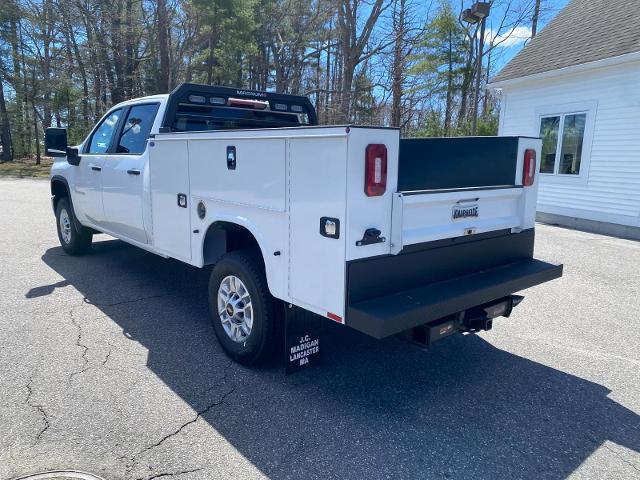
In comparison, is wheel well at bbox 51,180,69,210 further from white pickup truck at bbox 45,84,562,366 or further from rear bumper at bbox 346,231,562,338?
rear bumper at bbox 346,231,562,338

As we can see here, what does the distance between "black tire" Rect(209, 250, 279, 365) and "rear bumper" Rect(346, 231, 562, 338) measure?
869 mm

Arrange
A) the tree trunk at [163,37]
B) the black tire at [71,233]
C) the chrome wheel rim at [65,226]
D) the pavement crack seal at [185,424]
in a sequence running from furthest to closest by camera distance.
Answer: the tree trunk at [163,37] < the chrome wheel rim at [65,226] < the black tire at [71,233] < the pavement crack seal at [185,424]

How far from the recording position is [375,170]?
278 cm

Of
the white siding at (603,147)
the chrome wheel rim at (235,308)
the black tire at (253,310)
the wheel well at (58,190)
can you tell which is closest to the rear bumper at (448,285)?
the black tire at (253,310)

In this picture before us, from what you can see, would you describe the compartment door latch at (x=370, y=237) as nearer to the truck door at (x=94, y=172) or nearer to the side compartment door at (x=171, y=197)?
the side compartment door at (x=171, y=197)

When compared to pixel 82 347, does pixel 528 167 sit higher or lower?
higher

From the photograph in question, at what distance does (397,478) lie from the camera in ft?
8.47

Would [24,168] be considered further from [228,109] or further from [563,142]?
[563,142]

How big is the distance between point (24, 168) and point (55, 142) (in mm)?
27109

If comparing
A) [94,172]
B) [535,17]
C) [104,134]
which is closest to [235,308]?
[94,172]

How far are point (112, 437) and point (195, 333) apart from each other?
1.62 meters

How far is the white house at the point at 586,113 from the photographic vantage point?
407 inches

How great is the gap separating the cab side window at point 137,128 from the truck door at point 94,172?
0.98ft

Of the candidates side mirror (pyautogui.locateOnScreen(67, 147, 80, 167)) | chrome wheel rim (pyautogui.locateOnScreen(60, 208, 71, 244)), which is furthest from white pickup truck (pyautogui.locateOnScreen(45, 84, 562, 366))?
chrome wheel rim (pyautogui.locateOnScreen(60, 208, 71, 244))
